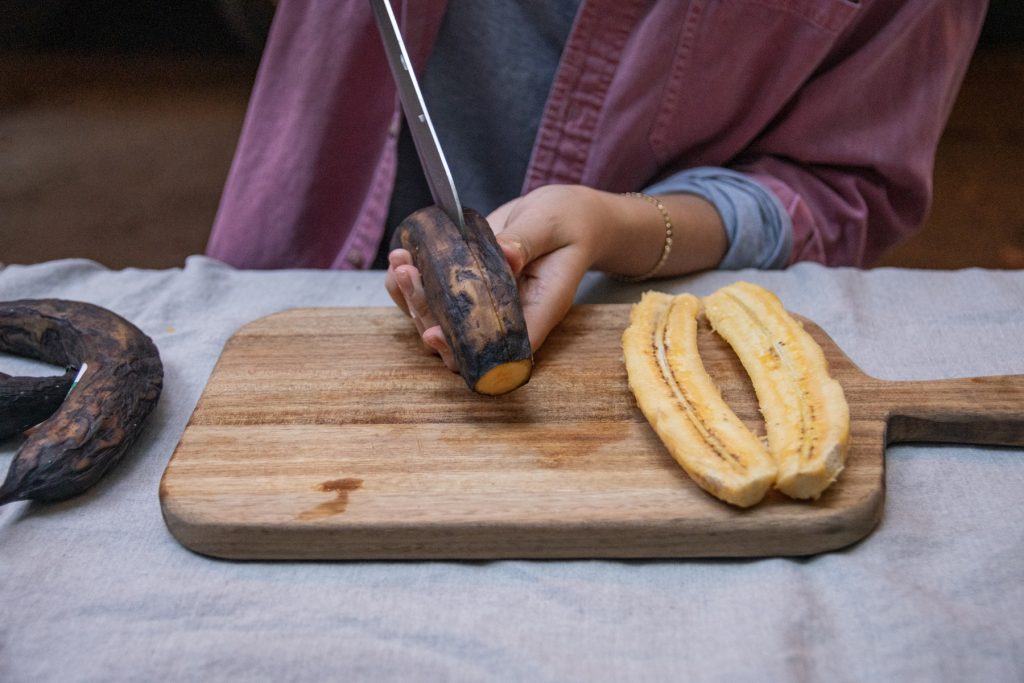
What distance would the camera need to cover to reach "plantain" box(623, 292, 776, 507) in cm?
99

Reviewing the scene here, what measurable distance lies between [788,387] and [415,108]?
2.16 feet

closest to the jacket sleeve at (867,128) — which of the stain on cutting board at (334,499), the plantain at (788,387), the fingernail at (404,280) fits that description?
the plantain at (788,387)

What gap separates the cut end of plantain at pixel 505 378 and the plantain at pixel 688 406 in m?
0.15

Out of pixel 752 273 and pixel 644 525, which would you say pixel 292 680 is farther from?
pixel 752 273

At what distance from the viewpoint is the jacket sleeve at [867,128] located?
1.57 m

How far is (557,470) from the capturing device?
107cm

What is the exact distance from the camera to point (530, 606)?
0.95 metres

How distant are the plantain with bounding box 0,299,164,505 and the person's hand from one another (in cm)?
40

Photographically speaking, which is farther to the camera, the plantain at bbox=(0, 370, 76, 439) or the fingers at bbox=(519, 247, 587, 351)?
the fingers at bbox=(519, 247, 587, 351)

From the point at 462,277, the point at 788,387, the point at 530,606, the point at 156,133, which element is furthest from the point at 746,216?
the point at 156,133

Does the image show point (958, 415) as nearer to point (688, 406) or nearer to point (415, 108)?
point (688, 406)

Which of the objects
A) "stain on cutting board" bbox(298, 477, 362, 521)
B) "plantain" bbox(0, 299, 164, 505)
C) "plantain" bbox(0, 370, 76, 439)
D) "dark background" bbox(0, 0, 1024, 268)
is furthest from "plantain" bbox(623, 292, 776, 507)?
"dark background" bbox(0, 0, 1024, 268)

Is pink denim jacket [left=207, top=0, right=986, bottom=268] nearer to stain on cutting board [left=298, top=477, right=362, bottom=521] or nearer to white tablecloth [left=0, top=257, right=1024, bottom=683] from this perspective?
white tablecloth [left=0, top=257, right=1024, bottom=683]

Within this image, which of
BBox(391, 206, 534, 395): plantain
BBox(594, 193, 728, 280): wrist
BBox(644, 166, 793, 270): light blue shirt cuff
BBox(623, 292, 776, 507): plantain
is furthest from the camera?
BBox(644, 166, 793, 270): light blue shirt cuff
